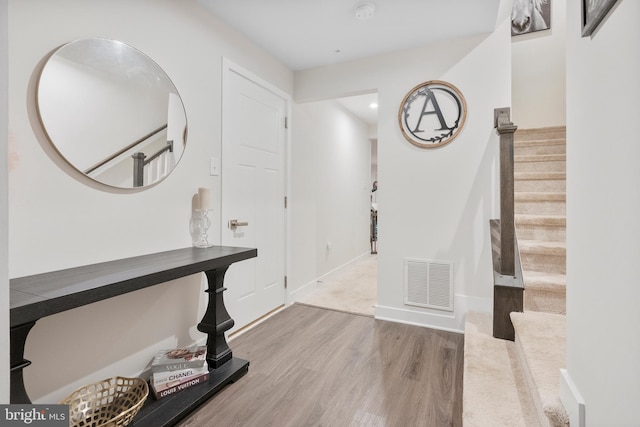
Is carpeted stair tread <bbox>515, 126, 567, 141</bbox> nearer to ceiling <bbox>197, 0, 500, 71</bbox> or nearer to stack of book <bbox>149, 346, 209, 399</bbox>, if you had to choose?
ceiling <bbox>197, 0, 500, 71</bbox>

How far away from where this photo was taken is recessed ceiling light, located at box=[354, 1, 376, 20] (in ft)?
7.18

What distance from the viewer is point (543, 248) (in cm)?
219

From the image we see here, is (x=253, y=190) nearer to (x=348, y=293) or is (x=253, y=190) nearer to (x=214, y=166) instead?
(x=214, y=166)

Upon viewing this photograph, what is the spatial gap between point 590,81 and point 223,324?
2.05m

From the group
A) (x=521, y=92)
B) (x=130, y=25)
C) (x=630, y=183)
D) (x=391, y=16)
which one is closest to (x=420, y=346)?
(x=630, y=183)

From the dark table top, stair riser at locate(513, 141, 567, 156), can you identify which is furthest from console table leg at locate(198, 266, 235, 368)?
stair riser at locate(513, 141, 567, 156)

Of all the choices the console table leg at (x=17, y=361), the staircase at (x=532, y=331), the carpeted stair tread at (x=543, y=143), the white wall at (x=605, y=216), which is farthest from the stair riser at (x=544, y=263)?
the console table leg at (x=17, y=361)

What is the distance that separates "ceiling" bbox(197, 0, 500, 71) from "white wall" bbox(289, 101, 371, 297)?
31.3 inches

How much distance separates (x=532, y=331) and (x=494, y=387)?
355 mm

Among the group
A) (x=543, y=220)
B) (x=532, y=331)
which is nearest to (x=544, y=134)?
(x=543, y=220)

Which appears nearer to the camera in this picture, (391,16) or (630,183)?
(630,183)

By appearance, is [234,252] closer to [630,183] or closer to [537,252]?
[630,183]

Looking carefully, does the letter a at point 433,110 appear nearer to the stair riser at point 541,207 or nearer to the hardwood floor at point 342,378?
the stair riser at point 541,207

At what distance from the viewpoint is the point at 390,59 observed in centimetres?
290
